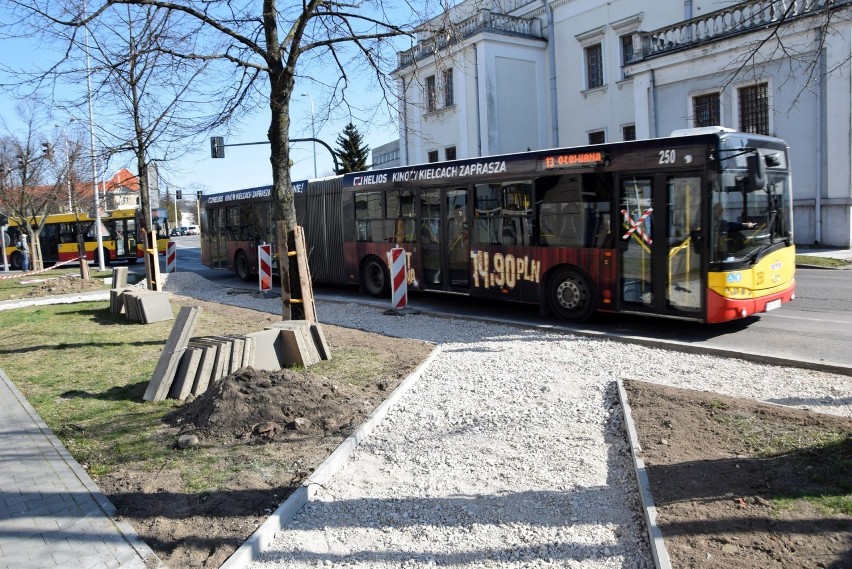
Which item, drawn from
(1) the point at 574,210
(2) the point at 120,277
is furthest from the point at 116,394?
(2) the point at 120,277

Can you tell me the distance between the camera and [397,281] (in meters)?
13.7

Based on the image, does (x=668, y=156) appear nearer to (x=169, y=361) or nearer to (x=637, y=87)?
(x=169, y=361)

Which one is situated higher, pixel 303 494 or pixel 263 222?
pixel 263 222

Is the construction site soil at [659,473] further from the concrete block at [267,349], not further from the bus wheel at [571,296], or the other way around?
the bus wheel at [571,296]

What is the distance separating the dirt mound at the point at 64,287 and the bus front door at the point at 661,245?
54.8 ft

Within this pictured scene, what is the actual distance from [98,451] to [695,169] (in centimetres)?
829

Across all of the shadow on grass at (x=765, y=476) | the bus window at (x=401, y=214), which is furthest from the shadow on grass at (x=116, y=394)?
the bus window at (x=401, y=214)

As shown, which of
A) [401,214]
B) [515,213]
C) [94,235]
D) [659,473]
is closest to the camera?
[659,473]

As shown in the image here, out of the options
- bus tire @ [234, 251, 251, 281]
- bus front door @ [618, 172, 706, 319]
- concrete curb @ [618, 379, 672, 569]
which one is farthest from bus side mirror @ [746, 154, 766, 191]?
bus tire @ [234, 251, 251, 281]

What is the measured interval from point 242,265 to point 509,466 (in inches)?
749

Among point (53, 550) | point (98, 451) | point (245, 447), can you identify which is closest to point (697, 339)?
point (245, 447)

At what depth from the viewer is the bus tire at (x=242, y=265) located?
73.7 ft

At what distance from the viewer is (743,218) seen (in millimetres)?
9844

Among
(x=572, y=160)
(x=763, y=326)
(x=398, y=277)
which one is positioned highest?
(x=572, y=160)
